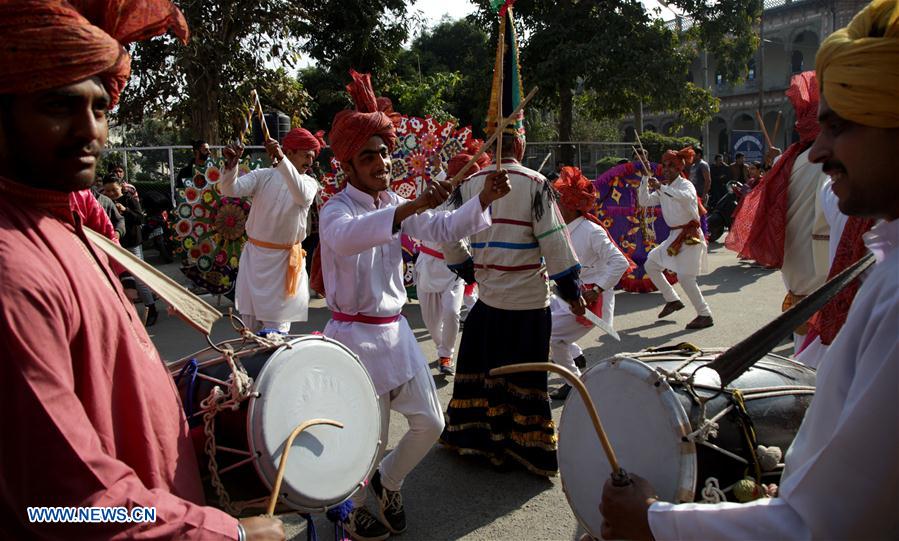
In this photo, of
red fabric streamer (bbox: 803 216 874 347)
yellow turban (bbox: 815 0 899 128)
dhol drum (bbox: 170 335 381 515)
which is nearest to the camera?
yellow turban (bbox: 815 0 899 128)

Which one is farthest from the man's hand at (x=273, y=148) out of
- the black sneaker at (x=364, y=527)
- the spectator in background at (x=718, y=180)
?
the spectator in background at (x=718, y=180)

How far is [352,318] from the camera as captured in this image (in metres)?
3.08

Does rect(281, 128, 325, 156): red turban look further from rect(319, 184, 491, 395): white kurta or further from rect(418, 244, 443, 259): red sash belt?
rect(319, 184, 491, 395): white kurta

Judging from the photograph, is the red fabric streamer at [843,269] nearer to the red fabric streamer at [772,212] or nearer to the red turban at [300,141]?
the red fabric streamer at [772,212]

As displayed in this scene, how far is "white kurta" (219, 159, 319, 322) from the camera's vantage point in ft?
18.3

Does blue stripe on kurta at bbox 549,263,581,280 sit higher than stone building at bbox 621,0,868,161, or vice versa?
stone building at bbox 621,0,868,161

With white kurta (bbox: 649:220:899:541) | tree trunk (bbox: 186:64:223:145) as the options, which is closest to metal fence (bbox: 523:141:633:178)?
tree trunk (bbox: 186:64:223:145)

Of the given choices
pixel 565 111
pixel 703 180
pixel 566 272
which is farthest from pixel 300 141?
pixel 565 111

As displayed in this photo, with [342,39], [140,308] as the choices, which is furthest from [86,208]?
[342,39]

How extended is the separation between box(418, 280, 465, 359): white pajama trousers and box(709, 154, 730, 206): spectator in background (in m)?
10.6

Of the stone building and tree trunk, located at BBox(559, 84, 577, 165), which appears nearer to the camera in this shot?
tree trunk, located at BBox(559, 84, 577, 165)

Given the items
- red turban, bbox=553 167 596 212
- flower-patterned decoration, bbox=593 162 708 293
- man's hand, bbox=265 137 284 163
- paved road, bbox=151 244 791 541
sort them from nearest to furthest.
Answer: paved road, bbox=151 244 791 541 → man's hand, bbox=265 137 284 163 → red turban, bbox=553 167 596 212 → flower-patterned decoration, bbox=593 162 708 293

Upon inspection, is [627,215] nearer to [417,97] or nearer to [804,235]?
[804,235]

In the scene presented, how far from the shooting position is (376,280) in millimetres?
3068
